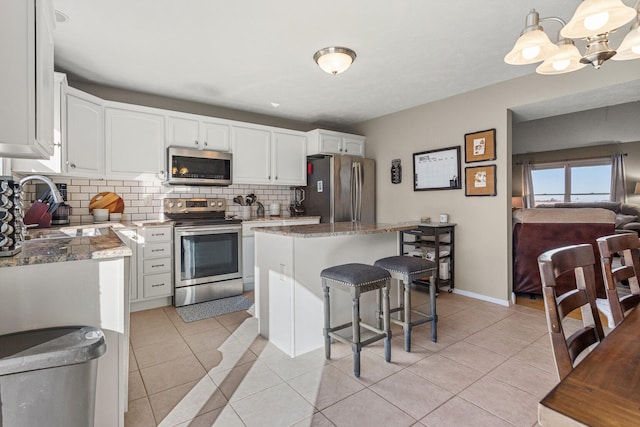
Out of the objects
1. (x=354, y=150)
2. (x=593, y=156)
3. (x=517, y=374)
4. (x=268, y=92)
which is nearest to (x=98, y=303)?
(x=517, y=374)

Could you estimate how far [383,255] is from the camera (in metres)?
2.95

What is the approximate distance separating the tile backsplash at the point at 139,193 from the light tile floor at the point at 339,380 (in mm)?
1534

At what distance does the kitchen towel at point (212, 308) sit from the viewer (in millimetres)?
3273

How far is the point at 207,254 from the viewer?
3.74 metres

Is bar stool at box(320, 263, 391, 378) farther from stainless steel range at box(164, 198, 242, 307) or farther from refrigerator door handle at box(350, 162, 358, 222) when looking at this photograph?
refrigerator door handle at box(350, 162, 358, 222)

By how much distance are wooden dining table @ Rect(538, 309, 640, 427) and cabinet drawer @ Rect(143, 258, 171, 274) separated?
142 inches

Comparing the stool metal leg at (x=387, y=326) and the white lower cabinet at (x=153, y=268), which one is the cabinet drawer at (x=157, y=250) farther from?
the stool metal leg at (x=387, y=326)

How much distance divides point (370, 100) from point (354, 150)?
1059 mm

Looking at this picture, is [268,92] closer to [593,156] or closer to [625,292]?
[625,292]

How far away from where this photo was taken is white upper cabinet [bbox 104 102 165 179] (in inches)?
135

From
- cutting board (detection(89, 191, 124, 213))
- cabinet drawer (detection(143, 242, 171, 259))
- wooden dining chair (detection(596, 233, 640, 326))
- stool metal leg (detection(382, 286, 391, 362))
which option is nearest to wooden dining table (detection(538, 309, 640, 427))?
wooden dining chair (detection(596, 233, 640, 326))

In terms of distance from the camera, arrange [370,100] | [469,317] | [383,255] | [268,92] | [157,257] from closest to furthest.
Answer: [383,255] < [469,317] < [157,257] < [268,92] < [370,100]

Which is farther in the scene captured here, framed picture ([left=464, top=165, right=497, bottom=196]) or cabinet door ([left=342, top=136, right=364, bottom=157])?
cabinet door ([left=342, top=136, right=364, bottom=157])

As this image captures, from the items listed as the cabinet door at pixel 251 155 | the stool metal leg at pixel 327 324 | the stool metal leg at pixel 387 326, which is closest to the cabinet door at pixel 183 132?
the cabinet door at pixel 251 155
